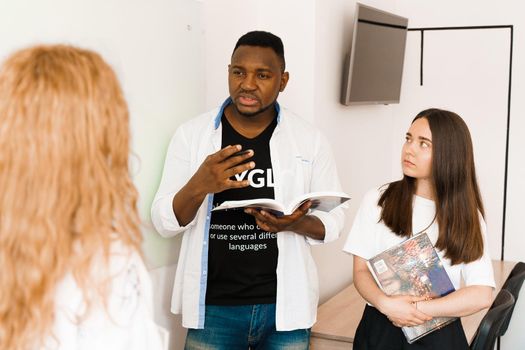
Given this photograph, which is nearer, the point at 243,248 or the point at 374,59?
the point at 243,248

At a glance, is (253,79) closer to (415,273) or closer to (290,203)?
(290,203)

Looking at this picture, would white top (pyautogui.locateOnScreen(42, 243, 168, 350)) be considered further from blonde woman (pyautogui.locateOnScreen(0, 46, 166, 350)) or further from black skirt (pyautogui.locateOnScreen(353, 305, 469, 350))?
black skirt (pyautogui.locateOnScreen(353, 305, 469, 350))

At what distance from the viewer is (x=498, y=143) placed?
4176mm

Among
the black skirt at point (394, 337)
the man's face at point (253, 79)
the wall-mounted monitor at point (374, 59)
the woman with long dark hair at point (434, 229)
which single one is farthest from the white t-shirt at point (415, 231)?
the wall-mounted monitor at point (374, 59)

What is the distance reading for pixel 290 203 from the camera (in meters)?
1.93

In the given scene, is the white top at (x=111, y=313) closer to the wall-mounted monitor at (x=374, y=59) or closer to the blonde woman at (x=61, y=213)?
the blonde woman at (x=61, y=213)

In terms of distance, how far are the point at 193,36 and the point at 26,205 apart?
1.55m

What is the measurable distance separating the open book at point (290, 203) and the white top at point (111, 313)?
31.4 inches

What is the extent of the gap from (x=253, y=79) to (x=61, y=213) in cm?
119

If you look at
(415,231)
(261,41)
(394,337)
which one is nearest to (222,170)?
(261,41)

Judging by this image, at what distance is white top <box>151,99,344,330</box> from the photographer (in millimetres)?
2074

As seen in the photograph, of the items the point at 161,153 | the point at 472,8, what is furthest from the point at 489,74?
the point at 161,153

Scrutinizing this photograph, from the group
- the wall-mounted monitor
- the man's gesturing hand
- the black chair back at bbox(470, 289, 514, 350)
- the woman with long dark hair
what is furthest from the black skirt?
the wall-mounted monitor

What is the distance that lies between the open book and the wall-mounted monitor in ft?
4.48
